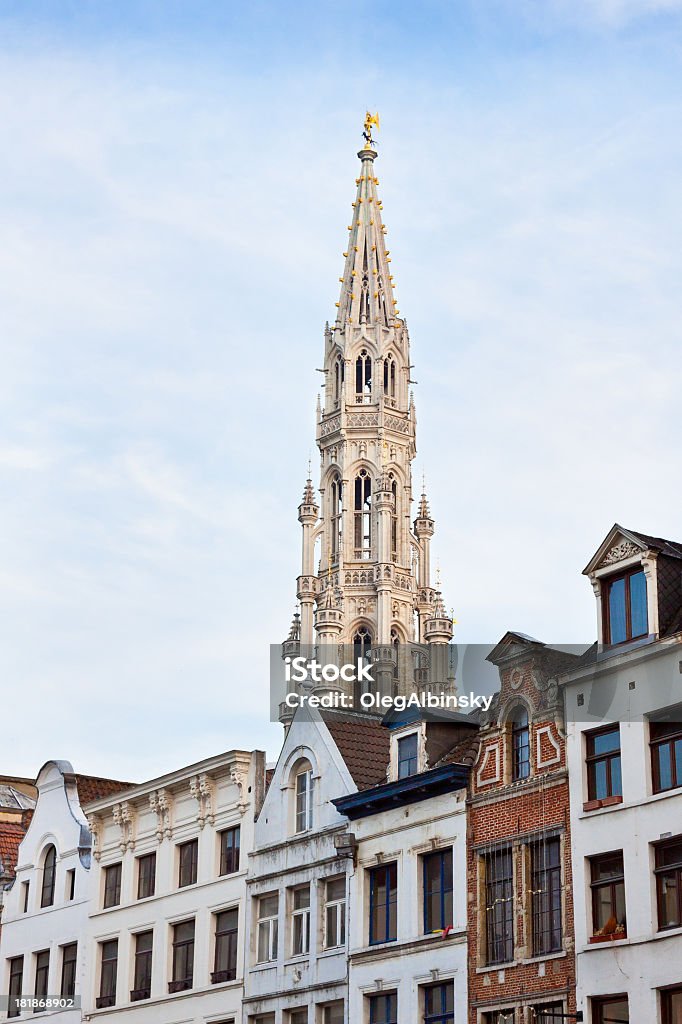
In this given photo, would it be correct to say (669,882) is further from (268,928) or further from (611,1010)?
(268,928)

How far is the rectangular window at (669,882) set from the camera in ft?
126

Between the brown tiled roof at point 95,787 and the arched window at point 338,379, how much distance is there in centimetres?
9618

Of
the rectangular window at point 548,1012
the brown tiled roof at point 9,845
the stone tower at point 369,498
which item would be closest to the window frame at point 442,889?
the rectangular window at point 548,1012

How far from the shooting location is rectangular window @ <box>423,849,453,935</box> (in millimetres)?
44688

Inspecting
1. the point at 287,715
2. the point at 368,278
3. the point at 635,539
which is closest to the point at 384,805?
the point at 635,539

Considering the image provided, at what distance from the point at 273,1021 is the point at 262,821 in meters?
5.67

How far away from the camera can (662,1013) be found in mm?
37969

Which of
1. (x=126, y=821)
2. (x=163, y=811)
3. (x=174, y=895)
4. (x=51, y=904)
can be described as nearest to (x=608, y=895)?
(x=174, y=895)

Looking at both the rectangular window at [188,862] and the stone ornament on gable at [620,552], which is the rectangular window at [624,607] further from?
the rectangular window at [188,862]

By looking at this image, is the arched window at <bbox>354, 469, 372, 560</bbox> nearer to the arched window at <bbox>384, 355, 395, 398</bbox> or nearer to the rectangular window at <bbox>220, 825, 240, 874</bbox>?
the arched window at <bbox>384, 355, 395, 398</bbox>

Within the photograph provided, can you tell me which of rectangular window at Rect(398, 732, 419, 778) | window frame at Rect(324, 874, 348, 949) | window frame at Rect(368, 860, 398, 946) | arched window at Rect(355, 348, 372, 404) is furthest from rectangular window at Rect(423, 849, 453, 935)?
arched window at Rect(355, 348, 372, 404)

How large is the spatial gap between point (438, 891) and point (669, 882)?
8.00 metres

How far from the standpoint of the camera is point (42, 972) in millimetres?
61469

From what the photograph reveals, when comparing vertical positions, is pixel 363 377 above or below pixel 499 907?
above
